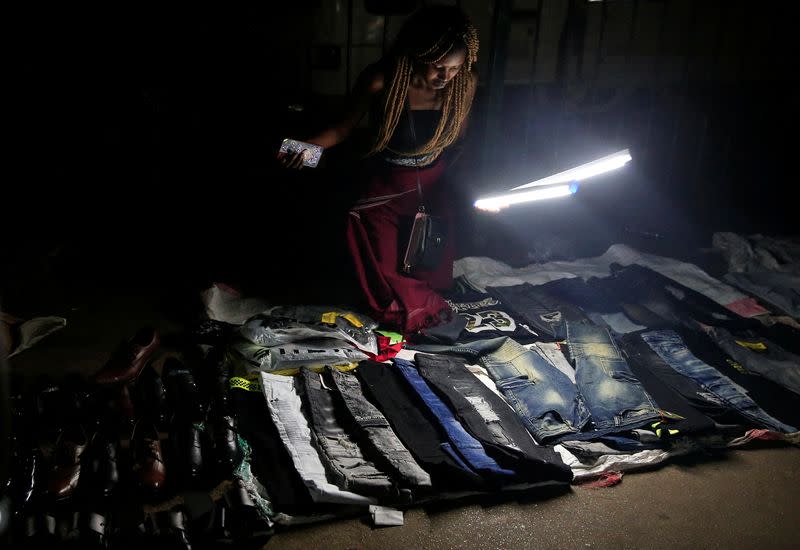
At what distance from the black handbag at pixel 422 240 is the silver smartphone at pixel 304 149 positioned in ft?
2.39

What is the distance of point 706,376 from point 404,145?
7.63 ft

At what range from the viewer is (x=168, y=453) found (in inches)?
104

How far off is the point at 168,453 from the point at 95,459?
0.29 metres

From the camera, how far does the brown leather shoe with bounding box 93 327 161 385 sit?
10.3 feet

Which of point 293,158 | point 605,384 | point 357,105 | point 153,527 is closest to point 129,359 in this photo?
point 153,527

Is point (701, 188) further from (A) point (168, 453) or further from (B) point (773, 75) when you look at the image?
(A) point (168, 453)

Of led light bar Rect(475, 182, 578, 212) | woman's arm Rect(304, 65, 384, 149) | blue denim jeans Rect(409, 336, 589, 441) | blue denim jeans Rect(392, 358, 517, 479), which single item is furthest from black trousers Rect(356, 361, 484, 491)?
woman's arm Rect(304, 65, 384, 149)

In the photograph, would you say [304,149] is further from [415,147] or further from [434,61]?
[434,61]

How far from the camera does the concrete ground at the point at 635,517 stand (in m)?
2.40

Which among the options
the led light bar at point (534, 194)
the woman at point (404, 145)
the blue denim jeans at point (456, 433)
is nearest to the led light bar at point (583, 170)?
the led light bar at point (534, 194)

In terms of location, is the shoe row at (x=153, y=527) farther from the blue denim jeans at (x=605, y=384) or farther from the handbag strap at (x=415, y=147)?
the handbag strap at (x=415, y=147)

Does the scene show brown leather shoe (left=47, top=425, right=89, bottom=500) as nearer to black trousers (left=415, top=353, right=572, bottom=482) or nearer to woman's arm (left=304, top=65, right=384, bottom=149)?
black trousers (left=415, top=353, right=572, bottom=482)

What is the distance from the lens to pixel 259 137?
482cm

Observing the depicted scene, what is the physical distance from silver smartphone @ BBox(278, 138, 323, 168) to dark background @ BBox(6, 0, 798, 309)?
1.06 m
